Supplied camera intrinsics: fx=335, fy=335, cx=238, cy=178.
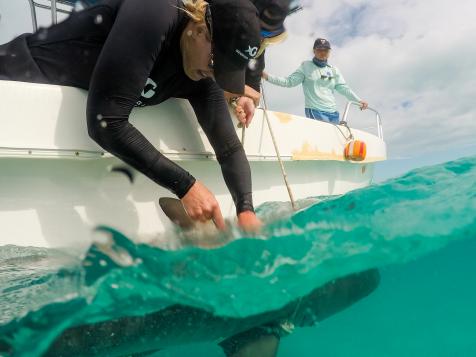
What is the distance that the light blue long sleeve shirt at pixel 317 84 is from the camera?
213 inches

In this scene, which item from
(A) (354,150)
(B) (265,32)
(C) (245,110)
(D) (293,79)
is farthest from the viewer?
(D) (293,79)

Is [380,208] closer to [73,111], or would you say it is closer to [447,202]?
[447,202]

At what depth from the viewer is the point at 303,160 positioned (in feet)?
10.7

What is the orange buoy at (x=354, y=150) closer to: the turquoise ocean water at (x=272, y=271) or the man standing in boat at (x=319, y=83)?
the turquoise ocean water at (x=272, y=271)

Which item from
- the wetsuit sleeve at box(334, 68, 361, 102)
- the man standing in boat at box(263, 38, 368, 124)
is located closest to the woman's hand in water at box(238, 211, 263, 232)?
the man standing in boat at box(263, 38, 368, 124)

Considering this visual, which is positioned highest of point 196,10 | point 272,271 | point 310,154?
point 310,154

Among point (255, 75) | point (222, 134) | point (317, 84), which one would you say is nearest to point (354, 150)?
point (255, 75)

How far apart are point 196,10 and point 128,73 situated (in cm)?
46

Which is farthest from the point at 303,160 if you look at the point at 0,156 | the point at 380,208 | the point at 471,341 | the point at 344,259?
the point at 0,156

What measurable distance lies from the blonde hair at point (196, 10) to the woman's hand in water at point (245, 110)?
91 cm

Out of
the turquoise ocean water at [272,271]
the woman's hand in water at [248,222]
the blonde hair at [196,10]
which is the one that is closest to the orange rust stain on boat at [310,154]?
the turquoise ocean water at [272,271]

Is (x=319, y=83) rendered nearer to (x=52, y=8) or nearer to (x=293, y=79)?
(x=293, y=79)

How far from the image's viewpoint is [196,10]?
5.22 feet

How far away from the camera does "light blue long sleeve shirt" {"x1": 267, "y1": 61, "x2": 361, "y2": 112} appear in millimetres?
5422
